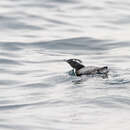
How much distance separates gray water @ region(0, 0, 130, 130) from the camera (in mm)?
11406

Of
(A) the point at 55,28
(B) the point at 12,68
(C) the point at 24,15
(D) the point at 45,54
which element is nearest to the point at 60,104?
(B) the point at 12,68

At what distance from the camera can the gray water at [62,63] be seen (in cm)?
1141

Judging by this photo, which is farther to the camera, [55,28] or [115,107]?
[55,28]

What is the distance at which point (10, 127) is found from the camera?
425 inches

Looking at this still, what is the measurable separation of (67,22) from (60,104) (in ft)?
32.9

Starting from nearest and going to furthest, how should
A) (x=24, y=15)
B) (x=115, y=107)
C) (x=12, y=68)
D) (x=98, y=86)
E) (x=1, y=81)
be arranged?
(x=115, y=107), (x=98, y=86), (x=1, y=81), (x=12, y=68), (x=24, y=15)

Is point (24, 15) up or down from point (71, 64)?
up

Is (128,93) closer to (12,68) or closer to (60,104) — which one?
(60,104)

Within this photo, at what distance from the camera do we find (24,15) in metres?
23.0

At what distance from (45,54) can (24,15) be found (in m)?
5.69

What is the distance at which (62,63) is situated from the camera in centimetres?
1639

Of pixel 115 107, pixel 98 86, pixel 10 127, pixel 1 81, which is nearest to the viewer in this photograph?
pixel 10 127

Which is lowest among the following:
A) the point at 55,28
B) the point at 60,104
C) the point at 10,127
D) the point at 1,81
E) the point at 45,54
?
the point at 10,127

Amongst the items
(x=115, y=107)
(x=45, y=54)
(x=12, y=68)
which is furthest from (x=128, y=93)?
(x=45, y=54)
